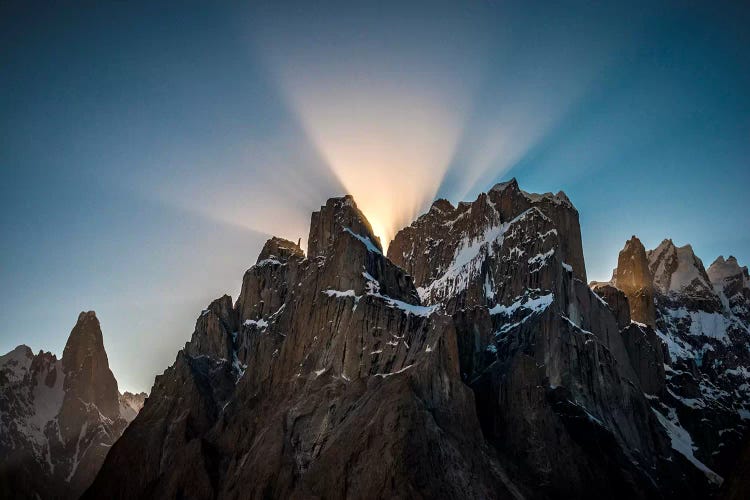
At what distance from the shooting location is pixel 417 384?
309ft

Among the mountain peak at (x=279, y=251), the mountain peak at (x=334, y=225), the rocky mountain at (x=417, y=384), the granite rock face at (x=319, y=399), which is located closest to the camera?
the granite rock face at (x=319, y=399)

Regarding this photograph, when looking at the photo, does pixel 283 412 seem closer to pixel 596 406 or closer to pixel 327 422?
pixel 327 422

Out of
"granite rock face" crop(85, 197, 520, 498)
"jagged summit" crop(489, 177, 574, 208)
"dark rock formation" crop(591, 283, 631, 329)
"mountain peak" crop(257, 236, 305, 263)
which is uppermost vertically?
"jagged summit" crop(489, 177, 574, 208)

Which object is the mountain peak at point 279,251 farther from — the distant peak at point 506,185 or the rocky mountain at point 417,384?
the distant peak at point 506,185

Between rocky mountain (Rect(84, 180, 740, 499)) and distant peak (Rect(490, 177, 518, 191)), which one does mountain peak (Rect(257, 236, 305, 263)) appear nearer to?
rocky mountain (Rect(84, 180, 740, 499))

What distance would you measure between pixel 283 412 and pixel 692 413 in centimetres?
11416

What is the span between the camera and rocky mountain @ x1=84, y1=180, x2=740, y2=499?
88812 mm

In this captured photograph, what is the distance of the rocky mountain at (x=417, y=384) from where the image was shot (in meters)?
88.8

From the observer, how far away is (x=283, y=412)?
110 metres

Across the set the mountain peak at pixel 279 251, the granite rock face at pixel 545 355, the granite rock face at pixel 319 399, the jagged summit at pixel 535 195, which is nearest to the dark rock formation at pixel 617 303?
the granite rock face at pixel 545 355

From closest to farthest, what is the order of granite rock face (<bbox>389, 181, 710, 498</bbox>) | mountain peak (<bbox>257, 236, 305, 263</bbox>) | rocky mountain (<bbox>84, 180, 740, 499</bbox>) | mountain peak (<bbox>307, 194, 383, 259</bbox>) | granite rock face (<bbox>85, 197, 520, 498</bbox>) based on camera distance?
granite rock face (<bbox>85, 197, 520, 498</bbox>) < rocky mountain (<bbox>84, 180, 740, 499</bbox>) < granite rock face (<bbox>389, 181, 710, 498</bbox>) < mountain peak (<bbox>307, 194, 383, 259</bbox>) < mountain peak (<bbox>257, 236, 305, 263</bbox>)

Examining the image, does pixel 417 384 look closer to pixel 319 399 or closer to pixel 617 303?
pixel 319 399

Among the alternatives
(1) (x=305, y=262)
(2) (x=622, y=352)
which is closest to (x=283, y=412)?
(1) (x=305, y=262)

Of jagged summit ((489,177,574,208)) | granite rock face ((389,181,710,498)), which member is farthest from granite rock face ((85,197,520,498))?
jagged summit ((489,177,574,208))
